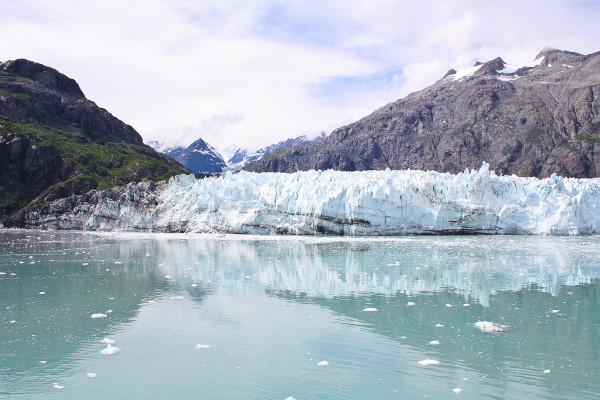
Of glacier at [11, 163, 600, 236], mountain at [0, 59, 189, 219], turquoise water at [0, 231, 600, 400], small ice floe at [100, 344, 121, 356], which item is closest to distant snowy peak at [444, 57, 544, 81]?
mountain at [0, 59, 189, 219]

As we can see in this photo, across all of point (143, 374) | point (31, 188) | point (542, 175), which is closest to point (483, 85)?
point (542, 175)

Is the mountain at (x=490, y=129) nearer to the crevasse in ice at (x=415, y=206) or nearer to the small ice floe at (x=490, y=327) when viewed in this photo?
the crevasse in ice at (x=415, y=206)

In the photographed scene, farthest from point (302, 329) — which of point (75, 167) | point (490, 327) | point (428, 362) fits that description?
point (75, 167)

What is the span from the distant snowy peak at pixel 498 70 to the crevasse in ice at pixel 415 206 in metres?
120

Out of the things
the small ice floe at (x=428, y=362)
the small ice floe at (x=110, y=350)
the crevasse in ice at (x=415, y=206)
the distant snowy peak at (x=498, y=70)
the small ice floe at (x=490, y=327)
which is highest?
the distant snowy peak at (x=498, y=70)

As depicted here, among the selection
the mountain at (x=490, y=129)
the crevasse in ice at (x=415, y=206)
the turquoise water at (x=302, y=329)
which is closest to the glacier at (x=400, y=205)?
the crevasse in ice at (x=415, y=206)

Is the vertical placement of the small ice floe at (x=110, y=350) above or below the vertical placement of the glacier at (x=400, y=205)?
below

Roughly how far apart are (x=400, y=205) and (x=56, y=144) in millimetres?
55480

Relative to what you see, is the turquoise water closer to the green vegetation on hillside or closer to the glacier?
the glacier

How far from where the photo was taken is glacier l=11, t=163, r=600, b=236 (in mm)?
35750

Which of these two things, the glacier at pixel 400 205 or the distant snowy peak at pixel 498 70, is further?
the distant snowy peak at pixel 498 70

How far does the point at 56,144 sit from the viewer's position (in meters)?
68.9

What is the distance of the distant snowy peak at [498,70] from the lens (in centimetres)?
14538

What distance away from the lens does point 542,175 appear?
336ft
